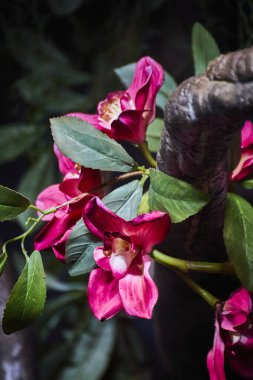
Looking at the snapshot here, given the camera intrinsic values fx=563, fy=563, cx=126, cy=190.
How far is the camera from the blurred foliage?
2.93 feet

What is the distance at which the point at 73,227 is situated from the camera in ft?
1.44

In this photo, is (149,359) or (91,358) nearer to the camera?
(91,358)

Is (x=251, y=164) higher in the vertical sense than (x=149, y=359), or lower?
higher

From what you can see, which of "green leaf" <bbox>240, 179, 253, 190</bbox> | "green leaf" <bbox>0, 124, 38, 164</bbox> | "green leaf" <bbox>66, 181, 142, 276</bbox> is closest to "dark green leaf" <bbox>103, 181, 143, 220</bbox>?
"green leaf" <bbox>66, 181, 142, 276</bbox>

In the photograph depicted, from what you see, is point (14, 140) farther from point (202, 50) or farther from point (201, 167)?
point (201, 167)

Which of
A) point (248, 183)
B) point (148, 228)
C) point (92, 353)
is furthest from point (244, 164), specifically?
point (92, 353)

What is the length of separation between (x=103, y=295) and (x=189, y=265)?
8 cm

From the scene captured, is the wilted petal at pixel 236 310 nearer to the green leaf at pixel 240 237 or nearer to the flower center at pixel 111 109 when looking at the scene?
the green leaf at pixel 240 237

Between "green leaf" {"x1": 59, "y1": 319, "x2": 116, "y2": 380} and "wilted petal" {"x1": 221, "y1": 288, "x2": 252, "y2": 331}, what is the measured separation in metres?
0.50

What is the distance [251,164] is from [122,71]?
20 cm

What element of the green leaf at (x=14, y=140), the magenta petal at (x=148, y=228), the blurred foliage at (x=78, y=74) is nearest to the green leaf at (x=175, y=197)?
the magenta petal at (x=148, y=228)

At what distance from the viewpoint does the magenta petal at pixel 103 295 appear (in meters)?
0.41

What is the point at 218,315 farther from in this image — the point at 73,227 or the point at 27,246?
the point at 27,246

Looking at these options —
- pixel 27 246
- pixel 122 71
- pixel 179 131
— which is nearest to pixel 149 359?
pixel 27 246
